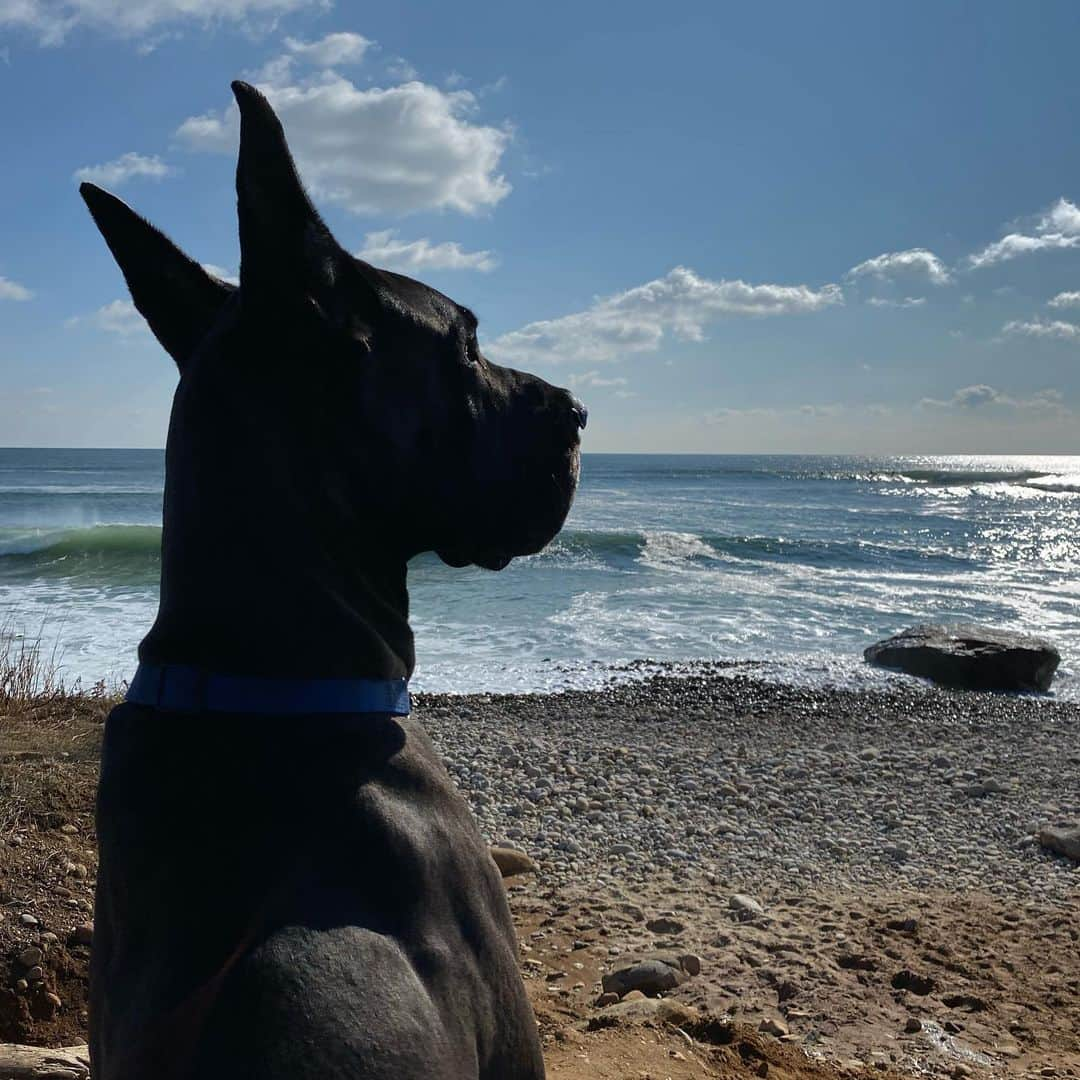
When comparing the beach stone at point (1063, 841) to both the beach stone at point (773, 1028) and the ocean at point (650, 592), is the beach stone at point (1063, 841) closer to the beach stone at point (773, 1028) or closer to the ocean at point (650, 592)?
the beach stone at point (773, 1028)

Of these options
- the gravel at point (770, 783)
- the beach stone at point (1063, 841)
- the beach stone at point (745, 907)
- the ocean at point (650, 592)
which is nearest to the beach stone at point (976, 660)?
the ocean at point (650, 592)

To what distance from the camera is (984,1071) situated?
4.10m

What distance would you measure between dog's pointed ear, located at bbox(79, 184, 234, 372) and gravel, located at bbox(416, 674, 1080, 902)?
5.00 meters

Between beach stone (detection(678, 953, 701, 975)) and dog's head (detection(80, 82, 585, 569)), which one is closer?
dog's head (detection(80, 82, 585, 569))

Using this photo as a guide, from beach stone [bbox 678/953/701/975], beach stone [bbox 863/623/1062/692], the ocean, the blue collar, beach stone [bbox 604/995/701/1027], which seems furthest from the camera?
the ocean

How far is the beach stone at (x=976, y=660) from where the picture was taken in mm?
14047

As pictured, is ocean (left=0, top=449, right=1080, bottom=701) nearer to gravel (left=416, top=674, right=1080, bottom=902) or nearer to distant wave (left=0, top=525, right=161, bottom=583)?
distant wave (left=0, top=525, right=161, bottom=583)

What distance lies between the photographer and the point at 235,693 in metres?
1.77

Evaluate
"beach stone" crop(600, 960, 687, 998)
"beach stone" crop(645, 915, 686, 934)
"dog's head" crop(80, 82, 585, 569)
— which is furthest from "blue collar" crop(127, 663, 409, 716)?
"beach stone" crop(645, 915, 686, 934)

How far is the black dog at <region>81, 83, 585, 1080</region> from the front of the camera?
1557mm

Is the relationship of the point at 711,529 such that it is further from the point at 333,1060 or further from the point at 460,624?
the point at 333,1060

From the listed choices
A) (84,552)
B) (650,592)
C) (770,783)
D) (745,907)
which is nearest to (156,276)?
(745,907)

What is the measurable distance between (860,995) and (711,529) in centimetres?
3020

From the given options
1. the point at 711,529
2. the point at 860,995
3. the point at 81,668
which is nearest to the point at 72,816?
the point at 860,995
